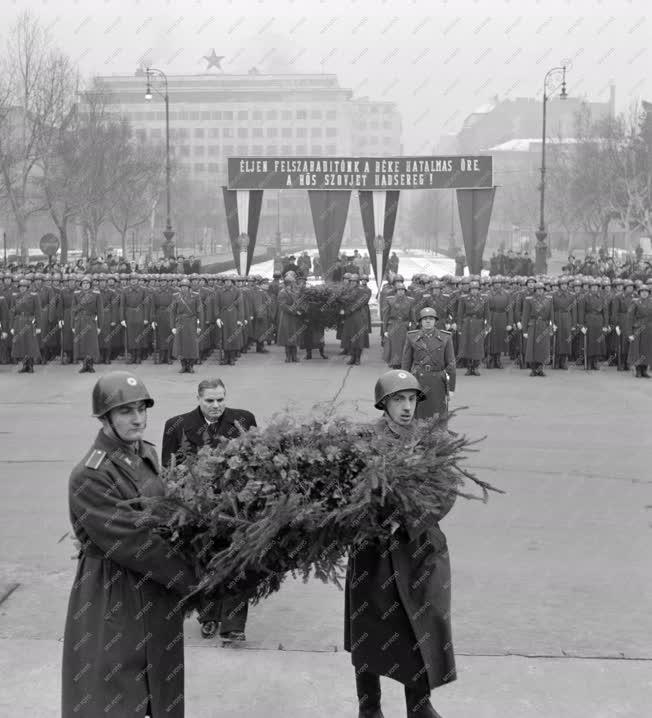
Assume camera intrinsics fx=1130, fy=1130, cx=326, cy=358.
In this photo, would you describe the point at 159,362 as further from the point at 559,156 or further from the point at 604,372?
the point at 559,156

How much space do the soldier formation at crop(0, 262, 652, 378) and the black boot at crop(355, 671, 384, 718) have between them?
14.3m

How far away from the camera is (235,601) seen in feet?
16.2

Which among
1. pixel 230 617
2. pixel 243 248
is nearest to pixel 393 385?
pixel 230 617

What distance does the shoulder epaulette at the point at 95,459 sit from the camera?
14.7 ft

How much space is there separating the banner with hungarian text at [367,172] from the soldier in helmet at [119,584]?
24.9m

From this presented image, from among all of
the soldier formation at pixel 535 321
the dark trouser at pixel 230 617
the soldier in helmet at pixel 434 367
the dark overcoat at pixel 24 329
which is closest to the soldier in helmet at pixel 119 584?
the dark trouser at pixel 230 617

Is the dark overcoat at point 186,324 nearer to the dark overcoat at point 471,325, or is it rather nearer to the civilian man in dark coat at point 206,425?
the dark overcoat at point 471,325

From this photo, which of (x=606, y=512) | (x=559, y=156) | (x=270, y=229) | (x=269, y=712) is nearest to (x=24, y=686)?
(x=269, y=712)

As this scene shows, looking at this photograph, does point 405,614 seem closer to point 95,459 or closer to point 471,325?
point 95,459

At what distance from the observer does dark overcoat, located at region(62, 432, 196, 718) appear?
4398mm

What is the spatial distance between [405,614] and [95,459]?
1.57m

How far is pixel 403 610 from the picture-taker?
505cm

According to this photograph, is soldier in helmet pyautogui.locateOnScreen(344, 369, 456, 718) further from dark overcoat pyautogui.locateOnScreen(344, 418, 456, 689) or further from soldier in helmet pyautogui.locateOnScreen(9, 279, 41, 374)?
soldier in helmet pyautogui.locateOnScreen(9, 279, 41, 374)

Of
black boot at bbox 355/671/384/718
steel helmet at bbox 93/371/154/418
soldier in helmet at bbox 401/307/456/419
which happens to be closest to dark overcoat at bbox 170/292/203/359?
soldier in helmet at bbox 401/307/456/419
